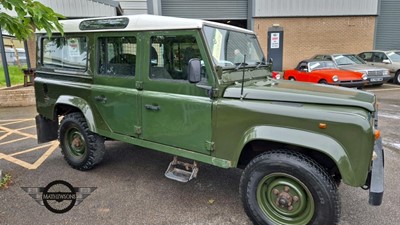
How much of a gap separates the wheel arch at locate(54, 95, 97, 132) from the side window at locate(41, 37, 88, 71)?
43 cm

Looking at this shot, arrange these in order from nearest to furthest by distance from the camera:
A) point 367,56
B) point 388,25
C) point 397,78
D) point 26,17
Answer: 1. point 26,17
2. point 397,78
3. point 367,56
4. point 388,25

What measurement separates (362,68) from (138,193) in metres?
11.3

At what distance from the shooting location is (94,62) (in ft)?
13.2

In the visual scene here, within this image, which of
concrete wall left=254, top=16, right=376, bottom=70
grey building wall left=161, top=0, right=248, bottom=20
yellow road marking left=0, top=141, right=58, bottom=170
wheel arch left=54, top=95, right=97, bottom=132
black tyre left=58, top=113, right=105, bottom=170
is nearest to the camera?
wheel arch left=54, top=95, right=97, bottom=132

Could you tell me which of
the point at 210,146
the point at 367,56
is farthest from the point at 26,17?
the point at 367,56

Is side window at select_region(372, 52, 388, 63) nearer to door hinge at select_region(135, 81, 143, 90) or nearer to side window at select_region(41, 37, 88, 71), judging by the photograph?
door hinge at select_region(135, 81, 143, 90)

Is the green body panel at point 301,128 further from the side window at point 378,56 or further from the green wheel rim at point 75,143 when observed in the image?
the side window at point 378,56

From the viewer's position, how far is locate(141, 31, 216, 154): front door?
316 centimetres

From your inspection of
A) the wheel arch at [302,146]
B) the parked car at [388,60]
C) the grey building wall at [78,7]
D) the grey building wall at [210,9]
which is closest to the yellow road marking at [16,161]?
the wheel arch at [302,146]

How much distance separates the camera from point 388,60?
13.9 m

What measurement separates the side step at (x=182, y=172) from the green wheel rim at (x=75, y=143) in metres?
1.56

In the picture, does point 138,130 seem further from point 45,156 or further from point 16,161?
point 16,161

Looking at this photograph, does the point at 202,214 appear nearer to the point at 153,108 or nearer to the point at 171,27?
the point at 153,108

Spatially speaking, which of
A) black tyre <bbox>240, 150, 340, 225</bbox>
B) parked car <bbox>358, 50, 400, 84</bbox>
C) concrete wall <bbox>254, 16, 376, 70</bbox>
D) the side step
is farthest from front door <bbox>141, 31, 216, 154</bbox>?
concrete wall <bbox>254, 16, 376, 70</bbox>
